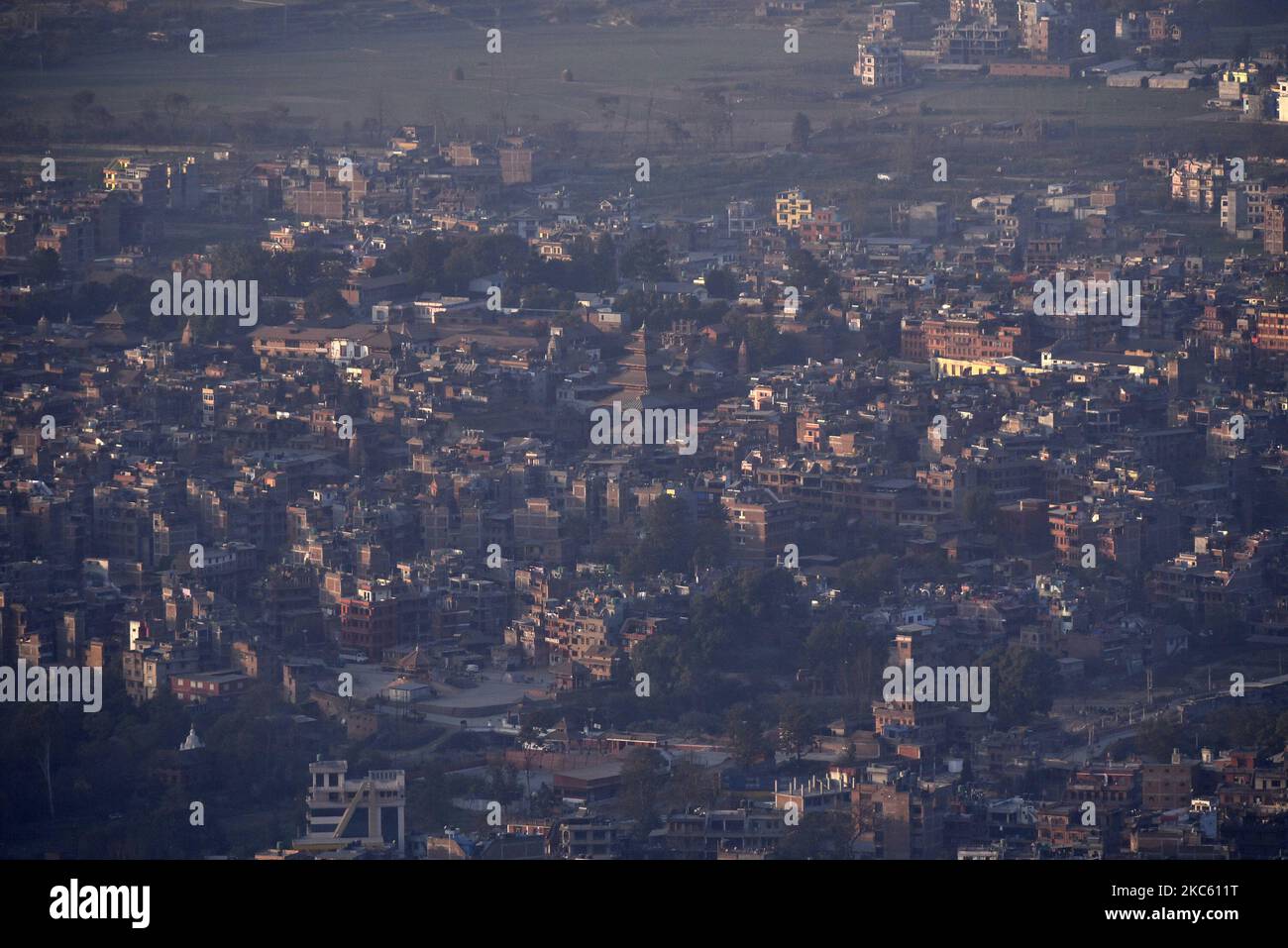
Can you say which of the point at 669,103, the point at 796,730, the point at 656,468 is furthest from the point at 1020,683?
the point at 669,103

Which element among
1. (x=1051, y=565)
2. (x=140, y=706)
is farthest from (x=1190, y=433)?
(x=140, y=706)

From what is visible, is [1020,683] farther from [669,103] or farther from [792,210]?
[669,103]

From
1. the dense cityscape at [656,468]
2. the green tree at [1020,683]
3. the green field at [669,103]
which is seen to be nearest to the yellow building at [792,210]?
the dense cityscape at [656,468]

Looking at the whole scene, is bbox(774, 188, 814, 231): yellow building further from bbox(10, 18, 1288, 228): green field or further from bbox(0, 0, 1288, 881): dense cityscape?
bbox(10, 18, 1288, 228): green field

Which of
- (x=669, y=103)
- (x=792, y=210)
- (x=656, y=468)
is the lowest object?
(x=656, y=468)

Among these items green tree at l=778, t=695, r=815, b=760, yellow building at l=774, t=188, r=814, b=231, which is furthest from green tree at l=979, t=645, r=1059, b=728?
yellow building at l=774, t=188, r=814, b=231

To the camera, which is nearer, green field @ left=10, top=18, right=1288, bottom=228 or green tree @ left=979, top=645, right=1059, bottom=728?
green tree @ left=979, top=645, right=1059, bottom=728

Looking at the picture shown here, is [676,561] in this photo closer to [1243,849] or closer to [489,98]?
[1243,849]

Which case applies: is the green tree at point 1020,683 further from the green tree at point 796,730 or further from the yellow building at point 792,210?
the yellow building at point 792,210

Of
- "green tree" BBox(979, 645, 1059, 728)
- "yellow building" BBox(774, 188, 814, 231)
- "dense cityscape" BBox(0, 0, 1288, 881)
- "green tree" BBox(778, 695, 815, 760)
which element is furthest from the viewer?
"yellow building" BBox(774, 188, 814, 231)

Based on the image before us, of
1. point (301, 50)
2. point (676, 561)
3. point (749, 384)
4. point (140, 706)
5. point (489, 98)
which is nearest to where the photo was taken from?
point (140, 706)
